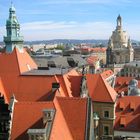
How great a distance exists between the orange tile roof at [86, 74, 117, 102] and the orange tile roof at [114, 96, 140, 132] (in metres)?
3.91

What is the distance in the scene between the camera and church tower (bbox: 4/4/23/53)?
60.0 m

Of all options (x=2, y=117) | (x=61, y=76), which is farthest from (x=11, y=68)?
(x=2, y=117)

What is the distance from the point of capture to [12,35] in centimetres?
6122

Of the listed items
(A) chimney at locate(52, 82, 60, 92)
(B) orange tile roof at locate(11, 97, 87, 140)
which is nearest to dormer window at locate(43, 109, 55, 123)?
(B) orange tile roof at locate(11, 97, 87, 140)

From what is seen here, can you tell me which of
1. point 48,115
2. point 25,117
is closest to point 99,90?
point 25,117

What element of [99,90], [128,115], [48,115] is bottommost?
[128,115]

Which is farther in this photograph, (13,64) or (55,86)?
(13,64)

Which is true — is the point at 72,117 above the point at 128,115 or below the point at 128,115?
above

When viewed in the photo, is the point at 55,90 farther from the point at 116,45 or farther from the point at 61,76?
the point at 116,45

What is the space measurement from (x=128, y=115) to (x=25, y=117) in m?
26.8

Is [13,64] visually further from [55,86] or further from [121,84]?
[121,84]

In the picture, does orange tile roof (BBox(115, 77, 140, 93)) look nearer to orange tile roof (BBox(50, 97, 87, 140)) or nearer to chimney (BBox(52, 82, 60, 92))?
chimney (BBox(52, 82, 60, 92))

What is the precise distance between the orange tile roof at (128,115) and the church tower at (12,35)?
63.2 ft

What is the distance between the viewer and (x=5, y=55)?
49438mm
